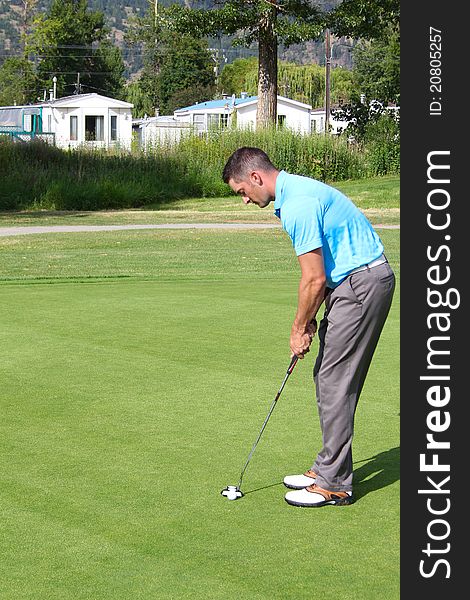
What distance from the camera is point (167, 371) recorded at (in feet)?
28.9

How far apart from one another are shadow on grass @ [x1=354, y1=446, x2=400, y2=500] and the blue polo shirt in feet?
3.74

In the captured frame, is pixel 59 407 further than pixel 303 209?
Yes

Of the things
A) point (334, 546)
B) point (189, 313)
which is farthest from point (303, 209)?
point (189, 313)

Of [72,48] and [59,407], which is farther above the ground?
[72,48]

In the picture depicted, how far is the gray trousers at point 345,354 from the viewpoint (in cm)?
582

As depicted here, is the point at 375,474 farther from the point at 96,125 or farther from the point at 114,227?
the point at 96,125

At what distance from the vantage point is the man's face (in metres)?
5.82

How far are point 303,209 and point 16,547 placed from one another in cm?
213

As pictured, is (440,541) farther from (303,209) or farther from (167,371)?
(167,371)

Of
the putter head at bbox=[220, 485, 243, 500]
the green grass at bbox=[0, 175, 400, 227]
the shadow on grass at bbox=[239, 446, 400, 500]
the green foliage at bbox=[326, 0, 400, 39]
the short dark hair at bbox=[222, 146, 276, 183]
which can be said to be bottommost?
the shadow on grass at bbox=[239, 446, 400, 500]

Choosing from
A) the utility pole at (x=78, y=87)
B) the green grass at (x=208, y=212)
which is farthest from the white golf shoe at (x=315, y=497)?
the utility pole at (x=78, y=87)

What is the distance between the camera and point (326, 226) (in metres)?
5.73

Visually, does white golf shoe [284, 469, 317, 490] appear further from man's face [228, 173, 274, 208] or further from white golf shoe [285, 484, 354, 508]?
man's face [228, 173, 274, 208]

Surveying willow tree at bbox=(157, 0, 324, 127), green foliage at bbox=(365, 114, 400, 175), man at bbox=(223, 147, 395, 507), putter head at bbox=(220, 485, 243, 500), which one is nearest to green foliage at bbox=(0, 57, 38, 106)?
willow tree at bbox=(157, 0, 324, 127)
